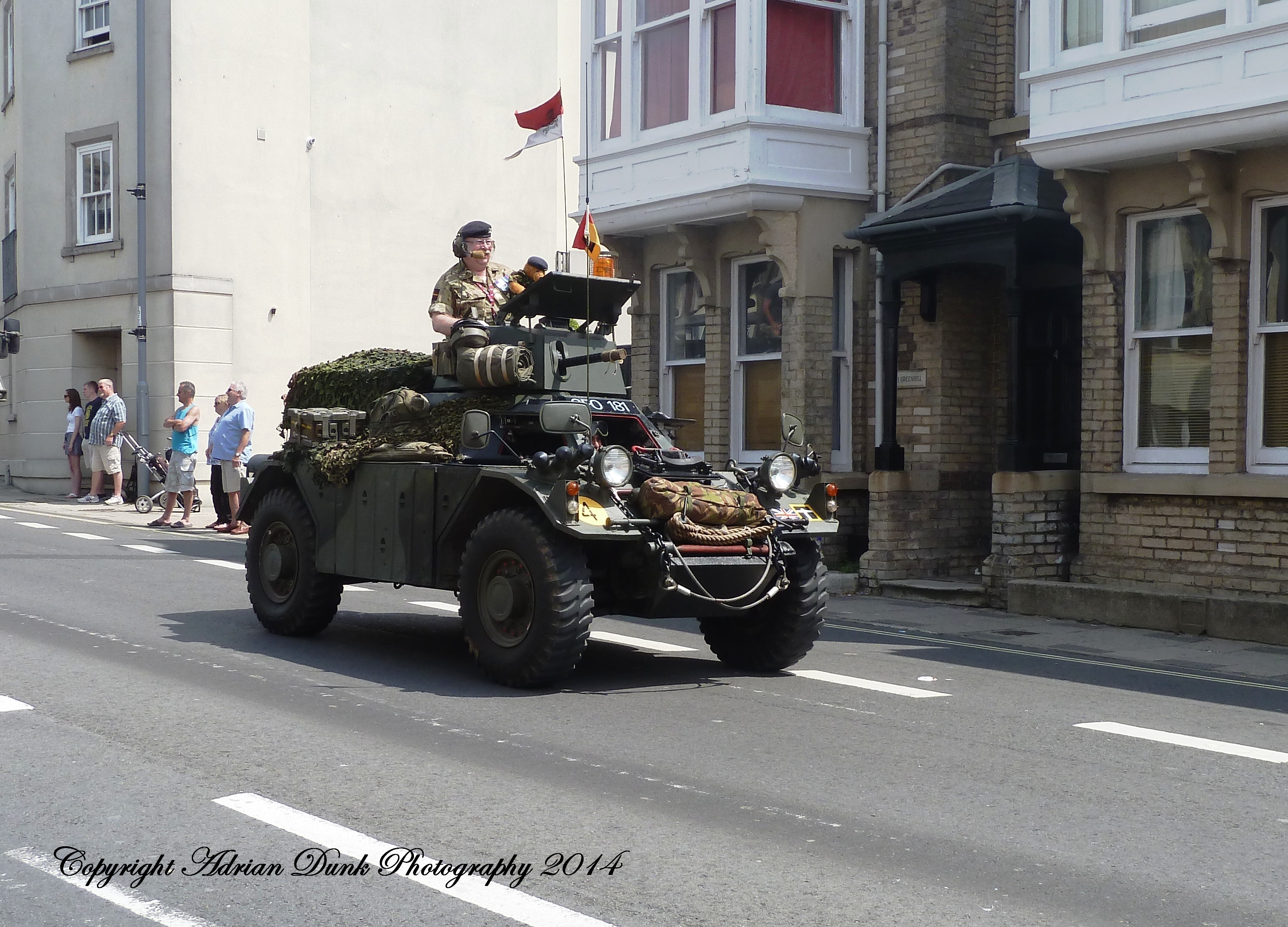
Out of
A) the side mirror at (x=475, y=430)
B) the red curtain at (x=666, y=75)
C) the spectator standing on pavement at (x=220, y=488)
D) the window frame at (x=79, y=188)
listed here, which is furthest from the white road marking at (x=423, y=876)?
the window frame at (x=79, y=188)

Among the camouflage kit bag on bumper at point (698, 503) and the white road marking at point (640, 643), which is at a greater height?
the camouflage kit bag on bumper at point (698, 503)

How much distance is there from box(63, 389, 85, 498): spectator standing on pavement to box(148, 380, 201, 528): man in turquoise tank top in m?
5.60

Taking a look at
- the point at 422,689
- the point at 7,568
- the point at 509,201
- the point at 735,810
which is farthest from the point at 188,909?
the point at 509,201

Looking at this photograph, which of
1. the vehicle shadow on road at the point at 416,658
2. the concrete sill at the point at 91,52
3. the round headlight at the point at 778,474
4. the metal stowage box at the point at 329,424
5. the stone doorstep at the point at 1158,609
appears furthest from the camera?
the concrete sill at the point at 91,52

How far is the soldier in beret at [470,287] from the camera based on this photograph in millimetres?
10094

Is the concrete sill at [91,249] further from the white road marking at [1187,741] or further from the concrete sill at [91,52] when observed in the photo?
the white road marking at [1187,741]

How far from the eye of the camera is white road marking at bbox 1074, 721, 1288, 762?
7109 millimetres

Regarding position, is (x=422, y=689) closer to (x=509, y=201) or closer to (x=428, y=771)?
(x=428, y=771)

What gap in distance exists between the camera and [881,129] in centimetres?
1603

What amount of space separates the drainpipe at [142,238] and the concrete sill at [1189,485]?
1505 cm

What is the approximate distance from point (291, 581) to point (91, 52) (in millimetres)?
18566

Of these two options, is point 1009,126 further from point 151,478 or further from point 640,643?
point 151,478

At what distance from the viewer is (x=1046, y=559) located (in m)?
13.8

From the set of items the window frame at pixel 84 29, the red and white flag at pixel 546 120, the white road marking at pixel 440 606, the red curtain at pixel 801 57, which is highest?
the window frame at pixel 84 29
